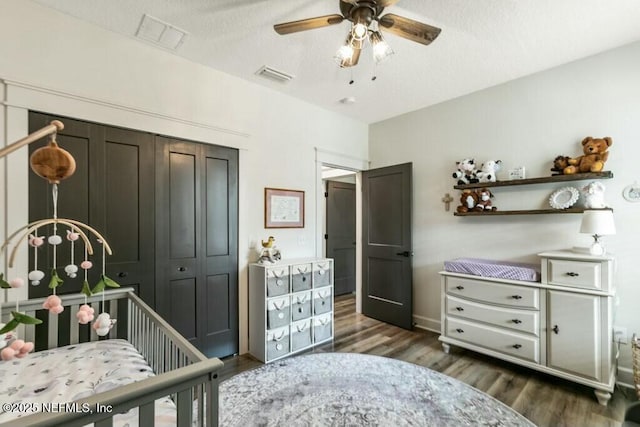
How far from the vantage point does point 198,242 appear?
107 inches

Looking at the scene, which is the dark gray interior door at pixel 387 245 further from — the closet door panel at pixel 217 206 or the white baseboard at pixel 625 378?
the closet door panel at pixel 217 206

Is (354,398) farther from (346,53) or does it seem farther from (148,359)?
(346,53)

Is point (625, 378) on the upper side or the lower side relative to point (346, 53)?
lower

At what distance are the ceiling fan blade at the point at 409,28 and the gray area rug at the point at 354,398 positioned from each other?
2.45 metres

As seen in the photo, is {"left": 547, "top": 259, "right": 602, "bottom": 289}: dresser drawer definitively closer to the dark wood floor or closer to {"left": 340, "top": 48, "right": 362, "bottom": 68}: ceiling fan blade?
the dark wood floor

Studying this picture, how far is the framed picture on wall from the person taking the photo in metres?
3.24

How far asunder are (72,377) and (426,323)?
11.2 ft

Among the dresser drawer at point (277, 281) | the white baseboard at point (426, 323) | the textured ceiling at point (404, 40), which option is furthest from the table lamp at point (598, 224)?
the dresser drawer at point (277, 281)

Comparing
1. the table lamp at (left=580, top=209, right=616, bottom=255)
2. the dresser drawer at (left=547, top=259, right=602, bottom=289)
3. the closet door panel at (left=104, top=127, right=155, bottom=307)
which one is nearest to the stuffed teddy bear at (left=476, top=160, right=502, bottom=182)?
the table lamp at (left=580, top=209, right=616, bottom=255)

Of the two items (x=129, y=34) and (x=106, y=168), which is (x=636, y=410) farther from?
(x=129, y=34)

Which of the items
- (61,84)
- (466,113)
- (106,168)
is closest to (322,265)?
(106,168)

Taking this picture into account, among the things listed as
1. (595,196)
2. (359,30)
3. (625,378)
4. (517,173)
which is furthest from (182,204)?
(625,378)

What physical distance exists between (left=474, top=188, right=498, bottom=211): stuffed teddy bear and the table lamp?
846mm

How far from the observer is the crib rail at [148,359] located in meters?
0.82
